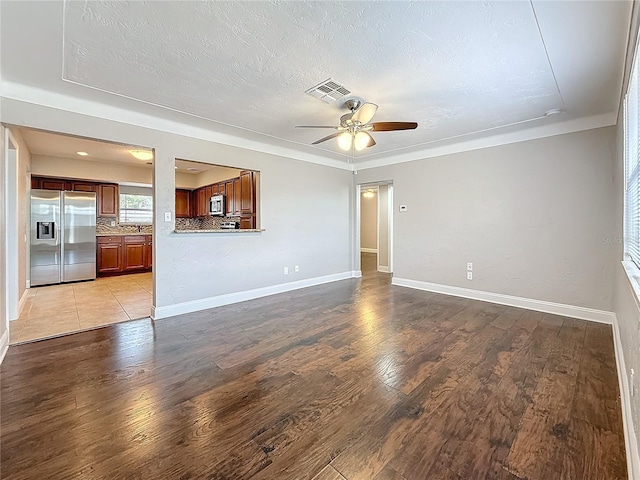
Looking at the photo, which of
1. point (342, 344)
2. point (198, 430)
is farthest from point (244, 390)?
point (342, 344)

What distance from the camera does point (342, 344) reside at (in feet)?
9.16

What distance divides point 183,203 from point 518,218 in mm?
7452

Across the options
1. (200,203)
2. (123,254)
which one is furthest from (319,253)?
(123,254)

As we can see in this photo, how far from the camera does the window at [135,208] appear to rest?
7.05 meters

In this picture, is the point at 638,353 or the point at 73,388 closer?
the point at 638,353

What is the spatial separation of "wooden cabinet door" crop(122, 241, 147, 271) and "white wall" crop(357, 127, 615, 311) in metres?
6.05

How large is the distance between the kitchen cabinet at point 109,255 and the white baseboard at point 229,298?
395cm

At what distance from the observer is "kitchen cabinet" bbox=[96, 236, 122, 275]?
6375 mm

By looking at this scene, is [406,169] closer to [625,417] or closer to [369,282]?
[369,282]

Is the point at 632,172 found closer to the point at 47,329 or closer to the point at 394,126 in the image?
the point at 394,126

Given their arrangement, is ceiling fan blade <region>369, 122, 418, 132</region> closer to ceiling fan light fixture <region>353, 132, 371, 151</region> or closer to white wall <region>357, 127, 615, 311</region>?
ceiling fan light fixture <region>353, 132, 371, 151</region>

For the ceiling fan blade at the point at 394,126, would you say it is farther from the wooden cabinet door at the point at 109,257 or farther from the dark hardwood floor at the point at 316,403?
the wooden cabinet door at the point at 109,257

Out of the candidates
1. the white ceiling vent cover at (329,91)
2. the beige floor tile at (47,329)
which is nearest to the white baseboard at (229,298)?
the beige floor tile at (47,329)

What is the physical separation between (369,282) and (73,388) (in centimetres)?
459
